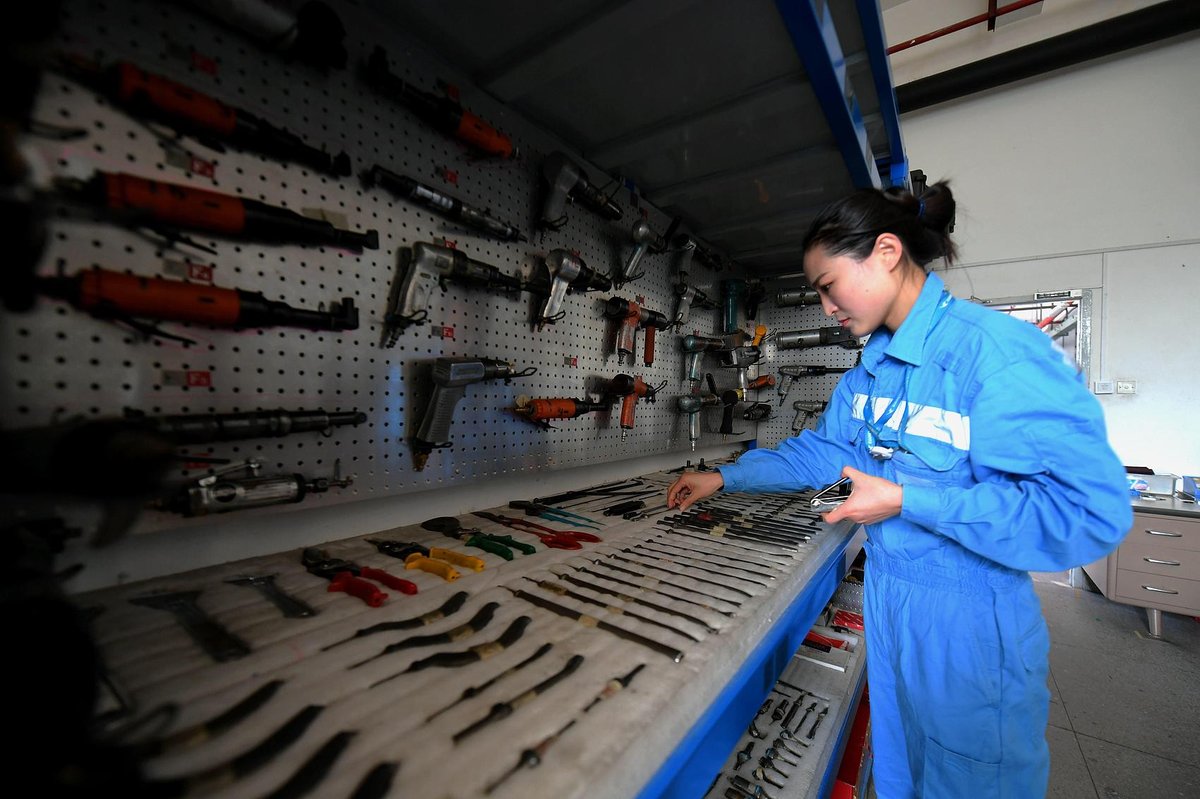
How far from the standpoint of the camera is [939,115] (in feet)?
13.6

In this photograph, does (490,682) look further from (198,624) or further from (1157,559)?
(1157,559)


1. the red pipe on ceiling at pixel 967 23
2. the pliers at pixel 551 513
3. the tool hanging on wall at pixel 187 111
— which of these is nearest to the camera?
the tool hanging on wall at pixel 187 111

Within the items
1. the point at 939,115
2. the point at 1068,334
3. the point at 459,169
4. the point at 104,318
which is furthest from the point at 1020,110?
the point at 104,318

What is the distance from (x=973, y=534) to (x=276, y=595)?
134 centimetres

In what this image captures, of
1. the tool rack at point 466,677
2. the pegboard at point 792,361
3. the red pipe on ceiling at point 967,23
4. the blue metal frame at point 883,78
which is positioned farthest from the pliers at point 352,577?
the red pipe on ceiling at point 967,23

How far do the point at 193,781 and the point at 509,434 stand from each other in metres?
1.20

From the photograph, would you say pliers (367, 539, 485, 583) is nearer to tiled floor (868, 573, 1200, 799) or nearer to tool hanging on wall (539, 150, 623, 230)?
tool hanging on wall (539, 150, 623, 230)

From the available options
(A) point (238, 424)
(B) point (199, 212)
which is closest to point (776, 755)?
(A) point (238, 424)

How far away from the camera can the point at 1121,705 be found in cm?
230

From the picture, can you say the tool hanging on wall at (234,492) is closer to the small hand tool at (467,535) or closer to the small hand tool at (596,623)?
the small hand tool at (467,535)

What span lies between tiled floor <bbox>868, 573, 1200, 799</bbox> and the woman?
101cm

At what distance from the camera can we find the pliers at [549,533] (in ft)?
3.91

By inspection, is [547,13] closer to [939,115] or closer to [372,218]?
[372,218]

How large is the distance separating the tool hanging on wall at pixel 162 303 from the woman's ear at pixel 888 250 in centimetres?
134
